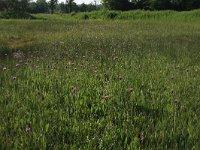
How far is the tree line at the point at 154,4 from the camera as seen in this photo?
58938mm

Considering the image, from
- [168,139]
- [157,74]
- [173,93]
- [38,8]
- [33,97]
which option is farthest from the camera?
[38,8]

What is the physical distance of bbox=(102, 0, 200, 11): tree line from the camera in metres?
58.9

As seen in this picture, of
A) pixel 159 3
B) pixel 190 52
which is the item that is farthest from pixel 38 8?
pixel 190 52

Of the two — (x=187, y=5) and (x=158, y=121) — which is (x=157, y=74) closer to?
(x=158, y=121)

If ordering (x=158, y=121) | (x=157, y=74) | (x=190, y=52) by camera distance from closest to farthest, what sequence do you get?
(x=158, y=121) → (x=157, y=74) → (x=190, y=52)

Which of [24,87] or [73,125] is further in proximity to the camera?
[24,87]

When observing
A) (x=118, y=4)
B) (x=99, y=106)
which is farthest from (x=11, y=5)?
(x=99, y=106)

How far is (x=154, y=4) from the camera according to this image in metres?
62.9

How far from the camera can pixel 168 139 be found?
3926mm

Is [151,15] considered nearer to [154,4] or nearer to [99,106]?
[154,4]

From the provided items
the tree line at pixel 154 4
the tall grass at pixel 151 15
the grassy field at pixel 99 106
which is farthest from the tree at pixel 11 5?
the grassy field at pixel 99 106

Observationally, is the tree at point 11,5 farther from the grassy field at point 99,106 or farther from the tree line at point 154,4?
the grassy field at point 99,106

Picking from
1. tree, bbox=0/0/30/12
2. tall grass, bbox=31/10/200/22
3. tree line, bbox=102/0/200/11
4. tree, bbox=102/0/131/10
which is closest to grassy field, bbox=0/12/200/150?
tall grass, bbox=31/10/200/22

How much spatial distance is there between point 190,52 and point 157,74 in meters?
3.94
